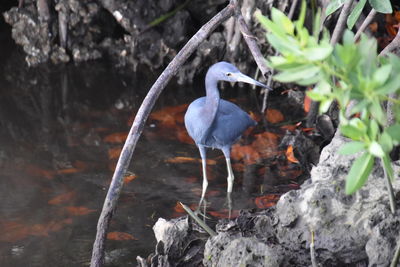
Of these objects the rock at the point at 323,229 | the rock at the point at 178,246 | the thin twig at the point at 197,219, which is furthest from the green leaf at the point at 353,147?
the rock at the point at 178,246

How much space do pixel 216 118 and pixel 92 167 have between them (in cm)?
101

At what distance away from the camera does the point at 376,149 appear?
128 cm

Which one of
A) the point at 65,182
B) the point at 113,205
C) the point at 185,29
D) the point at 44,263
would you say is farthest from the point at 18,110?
the point at 113,205

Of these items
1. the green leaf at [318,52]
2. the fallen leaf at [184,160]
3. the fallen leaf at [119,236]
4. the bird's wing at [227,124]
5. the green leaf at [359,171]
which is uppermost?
the green leaf at [318,52]

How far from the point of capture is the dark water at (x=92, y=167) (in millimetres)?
3316

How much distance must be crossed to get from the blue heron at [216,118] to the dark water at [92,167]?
33 cm

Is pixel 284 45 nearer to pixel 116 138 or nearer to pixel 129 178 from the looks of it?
pixel 129 178

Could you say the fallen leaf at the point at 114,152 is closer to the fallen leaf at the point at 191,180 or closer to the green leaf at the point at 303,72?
the fallen leaf at the point at 191,180

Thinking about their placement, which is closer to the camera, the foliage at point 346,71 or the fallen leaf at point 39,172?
the foliage at point 346,71

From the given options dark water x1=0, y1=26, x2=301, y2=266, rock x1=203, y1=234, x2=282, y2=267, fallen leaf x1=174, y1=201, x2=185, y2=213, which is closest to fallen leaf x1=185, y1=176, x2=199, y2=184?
dark water x1=0, y1=26, x2=301, y2=266

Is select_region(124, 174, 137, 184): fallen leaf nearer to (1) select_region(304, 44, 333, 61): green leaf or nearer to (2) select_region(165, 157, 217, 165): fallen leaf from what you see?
(2) select_region(165, 157, 217, 165): fallen leaf

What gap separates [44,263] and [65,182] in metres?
0.89

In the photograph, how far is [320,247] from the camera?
2.44 metres

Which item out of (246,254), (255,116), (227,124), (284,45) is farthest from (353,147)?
(255,116)
